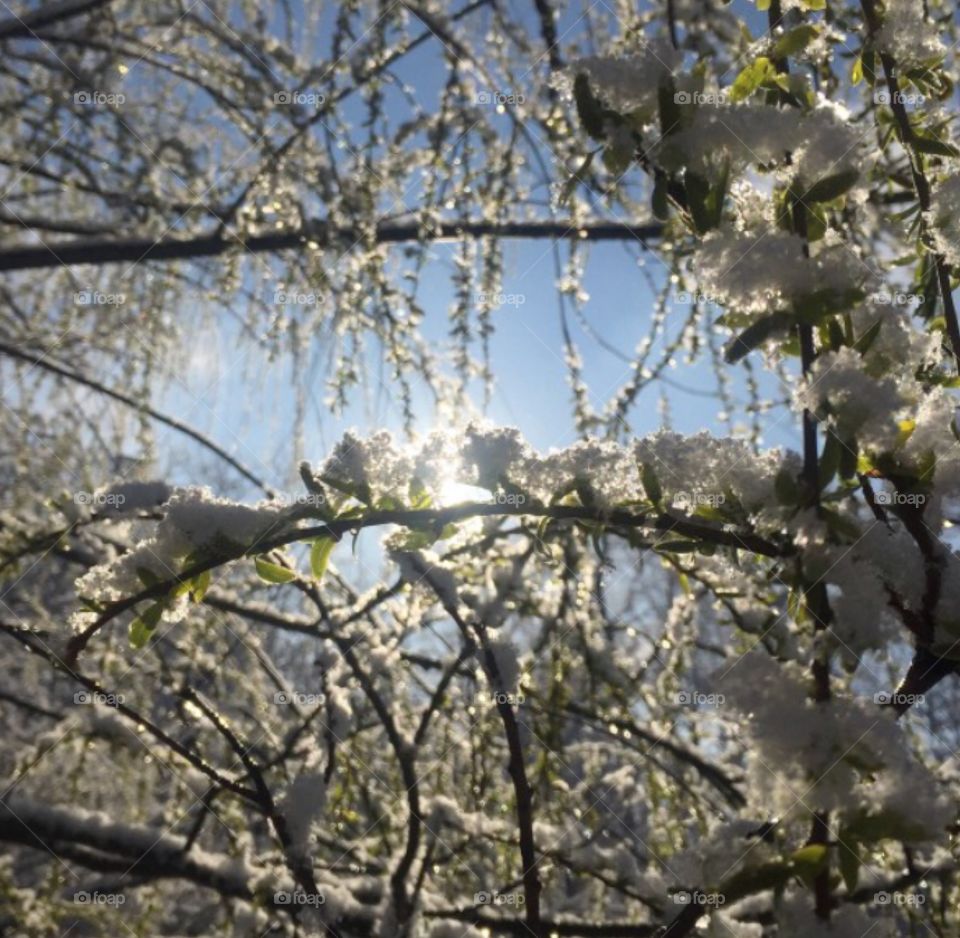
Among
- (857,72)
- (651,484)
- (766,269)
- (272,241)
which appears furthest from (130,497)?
(272,241)

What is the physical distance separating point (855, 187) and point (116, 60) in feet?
6.79

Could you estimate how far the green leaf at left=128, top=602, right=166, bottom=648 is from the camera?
62 centimetres

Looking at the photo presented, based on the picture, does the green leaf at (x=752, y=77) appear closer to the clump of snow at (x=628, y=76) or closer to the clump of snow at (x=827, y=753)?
the clump of snow at (x=628, y=76)

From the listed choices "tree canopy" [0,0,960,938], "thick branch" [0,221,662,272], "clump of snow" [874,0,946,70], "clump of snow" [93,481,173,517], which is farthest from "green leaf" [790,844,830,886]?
"thick branch" [0,221,662,272]

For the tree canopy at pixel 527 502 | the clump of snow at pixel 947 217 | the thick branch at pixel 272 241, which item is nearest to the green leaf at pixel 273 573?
the tree canopy at pixel 527 502

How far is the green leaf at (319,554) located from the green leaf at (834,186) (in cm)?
43

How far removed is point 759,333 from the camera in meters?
0.55

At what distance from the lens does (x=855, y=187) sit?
1.97ft

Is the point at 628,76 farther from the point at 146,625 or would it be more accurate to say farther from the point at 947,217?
the point at 146,625

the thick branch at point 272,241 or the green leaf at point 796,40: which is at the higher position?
the thick branch at point 272,241

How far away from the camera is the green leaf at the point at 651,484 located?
0.61 meters

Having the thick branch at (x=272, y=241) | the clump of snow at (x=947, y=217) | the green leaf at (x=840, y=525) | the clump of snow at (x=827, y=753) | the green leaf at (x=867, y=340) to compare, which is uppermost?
the thick branch at (x=272, y=241)

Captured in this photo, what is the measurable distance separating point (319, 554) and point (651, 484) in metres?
0.27

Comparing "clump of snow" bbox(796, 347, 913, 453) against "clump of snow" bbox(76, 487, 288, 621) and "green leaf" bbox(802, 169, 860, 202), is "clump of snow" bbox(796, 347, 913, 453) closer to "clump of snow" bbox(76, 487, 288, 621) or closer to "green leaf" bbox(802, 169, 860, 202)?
"green leaf" bbox(802, 169, 860, 202)
